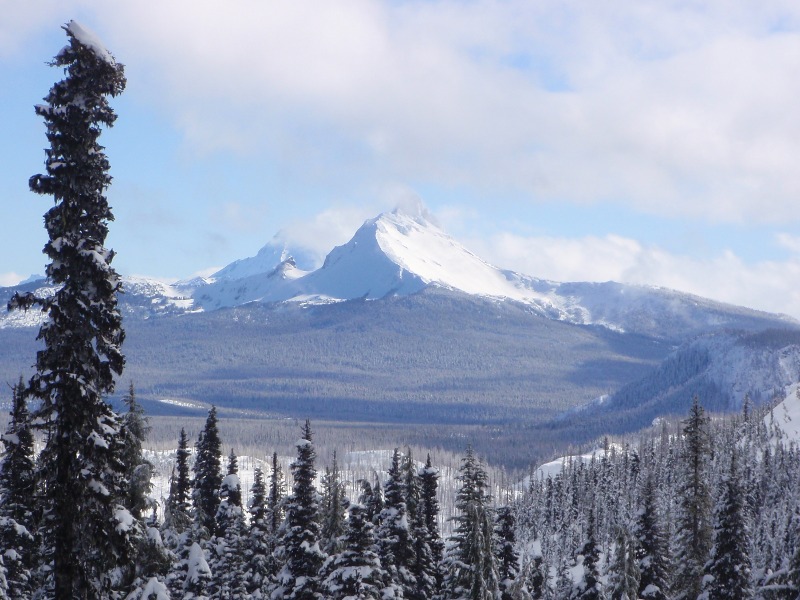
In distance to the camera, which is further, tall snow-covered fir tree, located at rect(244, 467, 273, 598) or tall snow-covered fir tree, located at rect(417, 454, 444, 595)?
tall snow-covered fir tree, located at rect(417, 454, 444, 595)

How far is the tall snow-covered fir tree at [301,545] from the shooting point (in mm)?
37094

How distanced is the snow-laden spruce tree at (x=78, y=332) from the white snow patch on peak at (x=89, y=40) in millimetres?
20

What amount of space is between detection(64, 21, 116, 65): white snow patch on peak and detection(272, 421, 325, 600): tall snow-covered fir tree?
22.8 meters

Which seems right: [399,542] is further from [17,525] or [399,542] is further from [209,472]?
[17,525]

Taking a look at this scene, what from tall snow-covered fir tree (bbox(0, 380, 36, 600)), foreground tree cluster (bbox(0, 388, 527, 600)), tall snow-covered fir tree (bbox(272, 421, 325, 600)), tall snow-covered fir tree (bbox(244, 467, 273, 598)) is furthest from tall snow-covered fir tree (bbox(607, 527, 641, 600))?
tall snow-covered fir tree (bbox(0, 380, 36, 600))

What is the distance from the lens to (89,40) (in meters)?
19.1

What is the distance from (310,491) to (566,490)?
→ 12491 centimetres

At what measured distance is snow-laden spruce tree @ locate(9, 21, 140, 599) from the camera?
736 inches

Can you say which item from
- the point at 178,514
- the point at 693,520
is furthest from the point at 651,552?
the point at 178,514

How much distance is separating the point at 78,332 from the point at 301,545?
20861 mm

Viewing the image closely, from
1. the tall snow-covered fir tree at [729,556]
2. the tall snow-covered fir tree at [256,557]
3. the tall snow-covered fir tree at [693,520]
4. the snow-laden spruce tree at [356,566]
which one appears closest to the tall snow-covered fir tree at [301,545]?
the snow-laden spruce tree at [356,566]

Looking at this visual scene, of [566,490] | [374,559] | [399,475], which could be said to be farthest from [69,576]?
[566,490]

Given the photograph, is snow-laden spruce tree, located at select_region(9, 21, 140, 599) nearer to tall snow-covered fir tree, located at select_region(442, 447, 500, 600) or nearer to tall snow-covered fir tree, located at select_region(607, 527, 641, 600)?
tall snow-covered fir tree, located at select_region(442, 447, 500, 600)

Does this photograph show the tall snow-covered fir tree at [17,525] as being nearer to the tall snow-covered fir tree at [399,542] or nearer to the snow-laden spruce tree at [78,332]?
the snow-laden spruce tree at [78,332]
